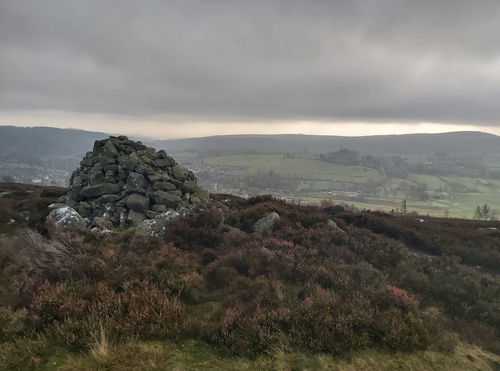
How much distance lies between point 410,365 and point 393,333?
0.54 metres

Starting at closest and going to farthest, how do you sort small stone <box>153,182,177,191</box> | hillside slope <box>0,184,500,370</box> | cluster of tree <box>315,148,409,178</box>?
hillside slope <box>0,184,500,370</box>, small stone <box>153,182,177,191</box>, cluster of tree <box>315,148,409,178</box>

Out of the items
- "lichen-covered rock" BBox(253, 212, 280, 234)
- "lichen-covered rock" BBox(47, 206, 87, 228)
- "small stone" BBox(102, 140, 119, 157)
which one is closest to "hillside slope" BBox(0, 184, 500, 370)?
"lichen-covered rock" BBox(253, 212, 280, 234)

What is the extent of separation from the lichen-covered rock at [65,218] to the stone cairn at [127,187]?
484mm

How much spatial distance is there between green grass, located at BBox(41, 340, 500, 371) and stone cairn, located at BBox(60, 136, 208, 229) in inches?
347

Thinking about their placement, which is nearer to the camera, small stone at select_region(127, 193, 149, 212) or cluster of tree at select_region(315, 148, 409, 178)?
small stone at select_region(127, 193, 149, 212)

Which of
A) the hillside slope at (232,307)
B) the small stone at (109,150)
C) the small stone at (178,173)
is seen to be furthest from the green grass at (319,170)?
the hillside slope at (232,307)

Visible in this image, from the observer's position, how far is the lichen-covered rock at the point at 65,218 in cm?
1230

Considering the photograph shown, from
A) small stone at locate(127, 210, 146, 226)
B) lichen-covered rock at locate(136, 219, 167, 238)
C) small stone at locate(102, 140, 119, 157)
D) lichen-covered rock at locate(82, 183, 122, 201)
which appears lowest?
small stone at locate(127, 210, 146, 226)

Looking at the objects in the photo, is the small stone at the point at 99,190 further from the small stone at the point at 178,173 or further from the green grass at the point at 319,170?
the green grass at the point at 319,170

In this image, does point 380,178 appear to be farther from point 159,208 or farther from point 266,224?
point 159,208

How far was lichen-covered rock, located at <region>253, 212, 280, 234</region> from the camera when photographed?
1226 cm

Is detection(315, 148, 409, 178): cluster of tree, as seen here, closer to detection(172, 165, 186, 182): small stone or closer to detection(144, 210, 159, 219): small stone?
detection(172, 165, 186, 182): small stone

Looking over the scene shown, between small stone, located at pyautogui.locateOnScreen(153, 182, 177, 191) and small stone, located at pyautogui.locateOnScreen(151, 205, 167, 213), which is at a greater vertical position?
small stone, located at pyautogui.locateOnScreen(153, 182, 177, 191)

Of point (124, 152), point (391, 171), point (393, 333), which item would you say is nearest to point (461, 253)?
point (393, 333)
